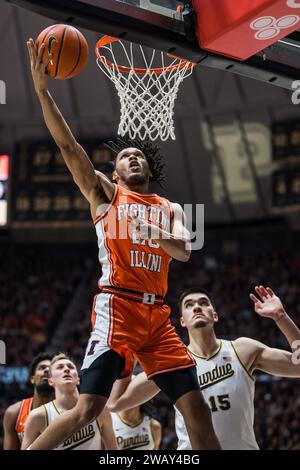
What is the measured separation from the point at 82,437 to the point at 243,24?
11.0 ft

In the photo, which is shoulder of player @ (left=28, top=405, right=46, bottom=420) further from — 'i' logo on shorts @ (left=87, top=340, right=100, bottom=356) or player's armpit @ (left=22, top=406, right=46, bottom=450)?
'i' logo on shorts @ (left=87, top=340, right=100, bottom=356)

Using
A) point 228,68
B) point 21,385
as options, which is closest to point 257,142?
point 21,385

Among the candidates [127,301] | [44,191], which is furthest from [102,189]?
[44,191]

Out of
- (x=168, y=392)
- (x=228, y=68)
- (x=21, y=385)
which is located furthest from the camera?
(x=21, y=385)

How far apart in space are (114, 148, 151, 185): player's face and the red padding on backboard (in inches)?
32.7

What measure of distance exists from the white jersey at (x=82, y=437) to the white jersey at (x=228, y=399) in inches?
40.5

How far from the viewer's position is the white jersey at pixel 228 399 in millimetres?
4973

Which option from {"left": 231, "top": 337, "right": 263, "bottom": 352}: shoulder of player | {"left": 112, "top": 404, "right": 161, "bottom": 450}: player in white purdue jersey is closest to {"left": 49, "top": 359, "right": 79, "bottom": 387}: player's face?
{"left": 231, "top": 337, "right": 263, "bottom": 352}: shoulder of player

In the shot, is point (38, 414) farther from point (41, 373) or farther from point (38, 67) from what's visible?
point (38, 67)

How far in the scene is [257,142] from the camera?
18203mm

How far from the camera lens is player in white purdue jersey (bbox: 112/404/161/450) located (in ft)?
23.9
